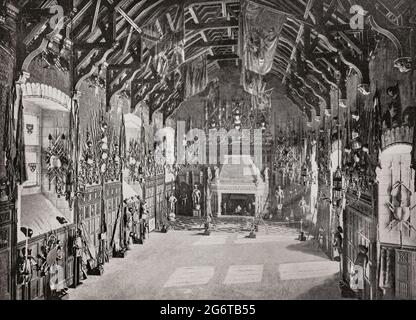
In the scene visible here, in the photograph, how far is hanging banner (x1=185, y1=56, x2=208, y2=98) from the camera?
13.6 meters

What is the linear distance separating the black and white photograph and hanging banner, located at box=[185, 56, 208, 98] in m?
0.04

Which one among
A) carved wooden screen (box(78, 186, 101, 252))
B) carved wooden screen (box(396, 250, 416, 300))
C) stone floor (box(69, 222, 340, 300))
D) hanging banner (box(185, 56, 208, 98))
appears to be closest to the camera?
carved wooden screen (box(396, 250, 416, 300))

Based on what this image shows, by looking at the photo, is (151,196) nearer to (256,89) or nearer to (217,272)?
(256,89)

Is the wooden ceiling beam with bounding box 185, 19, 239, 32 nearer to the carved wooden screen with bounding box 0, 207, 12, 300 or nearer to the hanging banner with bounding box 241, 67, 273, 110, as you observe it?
the hanging banner with bounding box 241, 67, 273, 110

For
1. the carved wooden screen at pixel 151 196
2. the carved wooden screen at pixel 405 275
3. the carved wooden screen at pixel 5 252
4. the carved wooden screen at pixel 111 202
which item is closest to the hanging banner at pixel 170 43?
the carved wooden screen at pixel 111 202

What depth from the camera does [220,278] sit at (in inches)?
375

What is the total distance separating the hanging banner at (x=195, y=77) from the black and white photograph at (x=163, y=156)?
0.15 ft

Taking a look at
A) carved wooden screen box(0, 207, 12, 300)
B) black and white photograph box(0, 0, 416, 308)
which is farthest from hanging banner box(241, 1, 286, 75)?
carved wooden screen box(0, 207, 12, 300)

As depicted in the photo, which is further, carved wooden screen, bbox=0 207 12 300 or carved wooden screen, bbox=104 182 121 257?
carved wooden screen, bbox=104 182 121 257

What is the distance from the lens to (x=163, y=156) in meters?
18.3

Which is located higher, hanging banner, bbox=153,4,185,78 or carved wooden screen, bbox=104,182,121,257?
hanging banner, bbox=153,4,185,78

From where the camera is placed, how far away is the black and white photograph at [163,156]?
6.60m

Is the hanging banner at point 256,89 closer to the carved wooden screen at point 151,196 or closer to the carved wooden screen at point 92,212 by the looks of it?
the carved wooden screen at point 151,196

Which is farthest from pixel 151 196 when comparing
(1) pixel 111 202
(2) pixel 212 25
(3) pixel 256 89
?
(2) pixel 212 25
